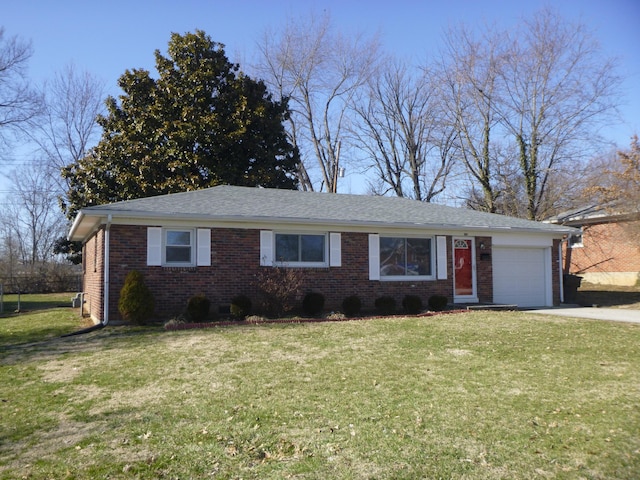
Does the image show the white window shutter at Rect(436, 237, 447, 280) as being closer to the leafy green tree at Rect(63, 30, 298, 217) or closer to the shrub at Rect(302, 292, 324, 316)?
the shrub at Rect(302, 292, 324, 316)

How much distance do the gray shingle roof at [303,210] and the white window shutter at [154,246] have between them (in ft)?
1.75

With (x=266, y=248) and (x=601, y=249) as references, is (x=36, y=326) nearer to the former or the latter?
(x=266, y=248)

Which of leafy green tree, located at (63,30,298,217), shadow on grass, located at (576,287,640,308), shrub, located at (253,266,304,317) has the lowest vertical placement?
shadow on grass, located at (576,287,640,308)

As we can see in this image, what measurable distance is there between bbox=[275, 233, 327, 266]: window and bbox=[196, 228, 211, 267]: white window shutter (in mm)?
1900

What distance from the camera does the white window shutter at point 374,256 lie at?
14.6 m

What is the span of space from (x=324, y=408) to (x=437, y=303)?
378 inches

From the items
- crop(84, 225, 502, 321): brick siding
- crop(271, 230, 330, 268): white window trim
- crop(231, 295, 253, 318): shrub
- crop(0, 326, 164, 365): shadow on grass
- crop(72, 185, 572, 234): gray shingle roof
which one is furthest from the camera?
crop(271, 230, 330, 268): white window trim

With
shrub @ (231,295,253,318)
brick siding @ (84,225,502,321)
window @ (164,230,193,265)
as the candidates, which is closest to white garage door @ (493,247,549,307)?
brick siding @ (84,225,502,321)

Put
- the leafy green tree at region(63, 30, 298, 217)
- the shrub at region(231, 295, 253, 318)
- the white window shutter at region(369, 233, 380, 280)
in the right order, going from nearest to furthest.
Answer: the shrub at region(231, 295, 253, 318) → the white window shutter at region(369, 233, 380, 280) → the leafy green tree at region(63, 30, 298, 217)

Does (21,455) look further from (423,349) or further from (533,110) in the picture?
(533,110)

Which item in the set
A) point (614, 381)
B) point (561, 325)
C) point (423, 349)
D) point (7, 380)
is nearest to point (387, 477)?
point (614, 381)

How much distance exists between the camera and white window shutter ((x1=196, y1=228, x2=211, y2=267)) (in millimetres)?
12820

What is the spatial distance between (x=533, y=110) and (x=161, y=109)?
1846 centimetres

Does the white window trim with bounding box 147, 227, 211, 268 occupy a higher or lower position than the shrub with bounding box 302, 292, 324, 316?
higher
